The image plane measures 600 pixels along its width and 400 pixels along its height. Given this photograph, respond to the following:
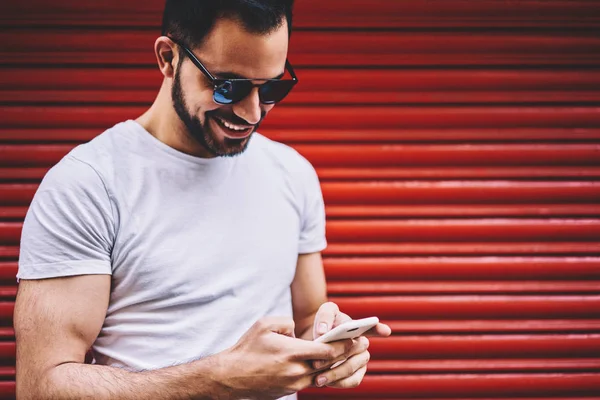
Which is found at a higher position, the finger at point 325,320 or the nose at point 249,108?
the nose at point 249,108

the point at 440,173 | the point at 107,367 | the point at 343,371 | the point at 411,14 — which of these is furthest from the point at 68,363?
the point at 411,14

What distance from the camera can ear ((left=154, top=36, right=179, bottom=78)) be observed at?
179cm

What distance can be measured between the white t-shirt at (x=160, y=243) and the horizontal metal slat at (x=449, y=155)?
795 mm

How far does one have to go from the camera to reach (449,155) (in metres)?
2.76

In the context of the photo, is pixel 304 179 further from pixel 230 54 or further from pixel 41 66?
pixel 41 66

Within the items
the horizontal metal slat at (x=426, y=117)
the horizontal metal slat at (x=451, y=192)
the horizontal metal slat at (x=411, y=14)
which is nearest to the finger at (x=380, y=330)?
the horizontal metal slat at (x=451, y=192)

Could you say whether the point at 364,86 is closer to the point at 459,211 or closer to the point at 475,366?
the point at 459,211

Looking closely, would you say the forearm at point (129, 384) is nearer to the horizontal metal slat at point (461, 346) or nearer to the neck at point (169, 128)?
the neck at point (169, 128)

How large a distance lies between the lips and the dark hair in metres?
0.31

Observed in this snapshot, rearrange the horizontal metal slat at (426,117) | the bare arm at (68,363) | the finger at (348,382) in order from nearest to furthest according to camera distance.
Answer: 1. the bare arm at (68,363)
2. the finger at (348,382)
3. the horizontal metal slat at (426,117)

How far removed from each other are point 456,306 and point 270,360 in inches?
67.1

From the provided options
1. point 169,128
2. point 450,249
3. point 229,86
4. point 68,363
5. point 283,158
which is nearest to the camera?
point 68,363

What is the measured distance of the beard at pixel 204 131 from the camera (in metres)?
→ 1.80

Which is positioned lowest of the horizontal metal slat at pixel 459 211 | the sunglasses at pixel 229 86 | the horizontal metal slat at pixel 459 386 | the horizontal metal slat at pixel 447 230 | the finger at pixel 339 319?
the horizontal metal slat at pixel 459 386
